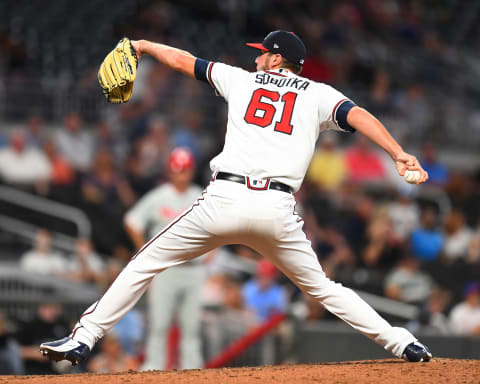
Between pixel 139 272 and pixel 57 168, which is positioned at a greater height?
pixel 139 272

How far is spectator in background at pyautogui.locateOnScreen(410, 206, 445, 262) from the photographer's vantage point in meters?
12.4

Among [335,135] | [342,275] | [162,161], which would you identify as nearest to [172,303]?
[342,275]

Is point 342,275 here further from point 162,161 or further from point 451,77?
point 451,77

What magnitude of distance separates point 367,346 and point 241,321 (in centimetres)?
124

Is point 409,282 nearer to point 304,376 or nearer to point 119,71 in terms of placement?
point 304,376

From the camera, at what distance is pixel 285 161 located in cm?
527

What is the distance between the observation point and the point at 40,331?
27.8 ft

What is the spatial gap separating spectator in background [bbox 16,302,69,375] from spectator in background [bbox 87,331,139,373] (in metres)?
0.38

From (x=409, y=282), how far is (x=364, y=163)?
3417 millimetres

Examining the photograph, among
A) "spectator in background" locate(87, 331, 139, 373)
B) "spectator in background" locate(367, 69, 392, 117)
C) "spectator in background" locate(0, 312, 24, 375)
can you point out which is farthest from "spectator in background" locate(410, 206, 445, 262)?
"spectator in background" locate(0, 312, 24, 375)

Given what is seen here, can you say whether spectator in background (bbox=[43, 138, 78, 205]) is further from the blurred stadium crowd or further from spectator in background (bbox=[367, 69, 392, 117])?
spectator in background (bbox=[367, 69, 392, 117])

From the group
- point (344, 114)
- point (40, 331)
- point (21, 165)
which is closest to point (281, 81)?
point (344, 114)

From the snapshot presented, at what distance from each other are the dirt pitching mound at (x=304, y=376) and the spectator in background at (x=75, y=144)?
758 centimetres

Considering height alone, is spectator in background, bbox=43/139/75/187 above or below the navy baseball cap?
below
